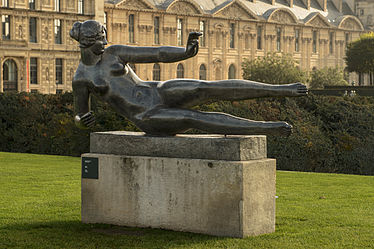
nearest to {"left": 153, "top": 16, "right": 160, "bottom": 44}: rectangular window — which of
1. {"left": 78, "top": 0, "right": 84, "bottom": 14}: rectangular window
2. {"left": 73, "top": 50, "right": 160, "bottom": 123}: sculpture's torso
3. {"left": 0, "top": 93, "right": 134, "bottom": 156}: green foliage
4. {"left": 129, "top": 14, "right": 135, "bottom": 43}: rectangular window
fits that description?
{"left": 129, "top": 14, "right": 135, "bottom": 43}: rectangular window

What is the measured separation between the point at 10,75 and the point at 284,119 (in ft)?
121

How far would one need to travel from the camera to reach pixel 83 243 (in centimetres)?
734

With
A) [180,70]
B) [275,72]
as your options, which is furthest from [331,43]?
[275,72]

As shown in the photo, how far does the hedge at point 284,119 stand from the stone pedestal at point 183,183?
31.7 feet

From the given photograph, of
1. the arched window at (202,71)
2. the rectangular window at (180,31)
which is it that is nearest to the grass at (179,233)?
the rectangular window at (180,31)

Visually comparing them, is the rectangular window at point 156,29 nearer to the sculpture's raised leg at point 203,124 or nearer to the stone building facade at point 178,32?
the stone building facade at point 178,32

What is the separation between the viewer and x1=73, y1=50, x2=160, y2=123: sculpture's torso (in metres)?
8.03

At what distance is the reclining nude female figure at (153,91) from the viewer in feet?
25.4

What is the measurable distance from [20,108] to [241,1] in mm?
52268

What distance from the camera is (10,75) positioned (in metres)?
52.6

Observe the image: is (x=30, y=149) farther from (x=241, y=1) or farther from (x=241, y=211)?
(x=241, y=1)

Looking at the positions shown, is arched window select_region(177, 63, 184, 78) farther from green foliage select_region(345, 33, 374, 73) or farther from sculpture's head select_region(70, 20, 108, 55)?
sculpture's head select_region(70, 20, 108, 55)

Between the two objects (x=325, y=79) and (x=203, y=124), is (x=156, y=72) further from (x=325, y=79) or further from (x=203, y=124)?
(x=203, y=124)

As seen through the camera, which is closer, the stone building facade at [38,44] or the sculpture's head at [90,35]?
the sculpture's head at [90,35]
